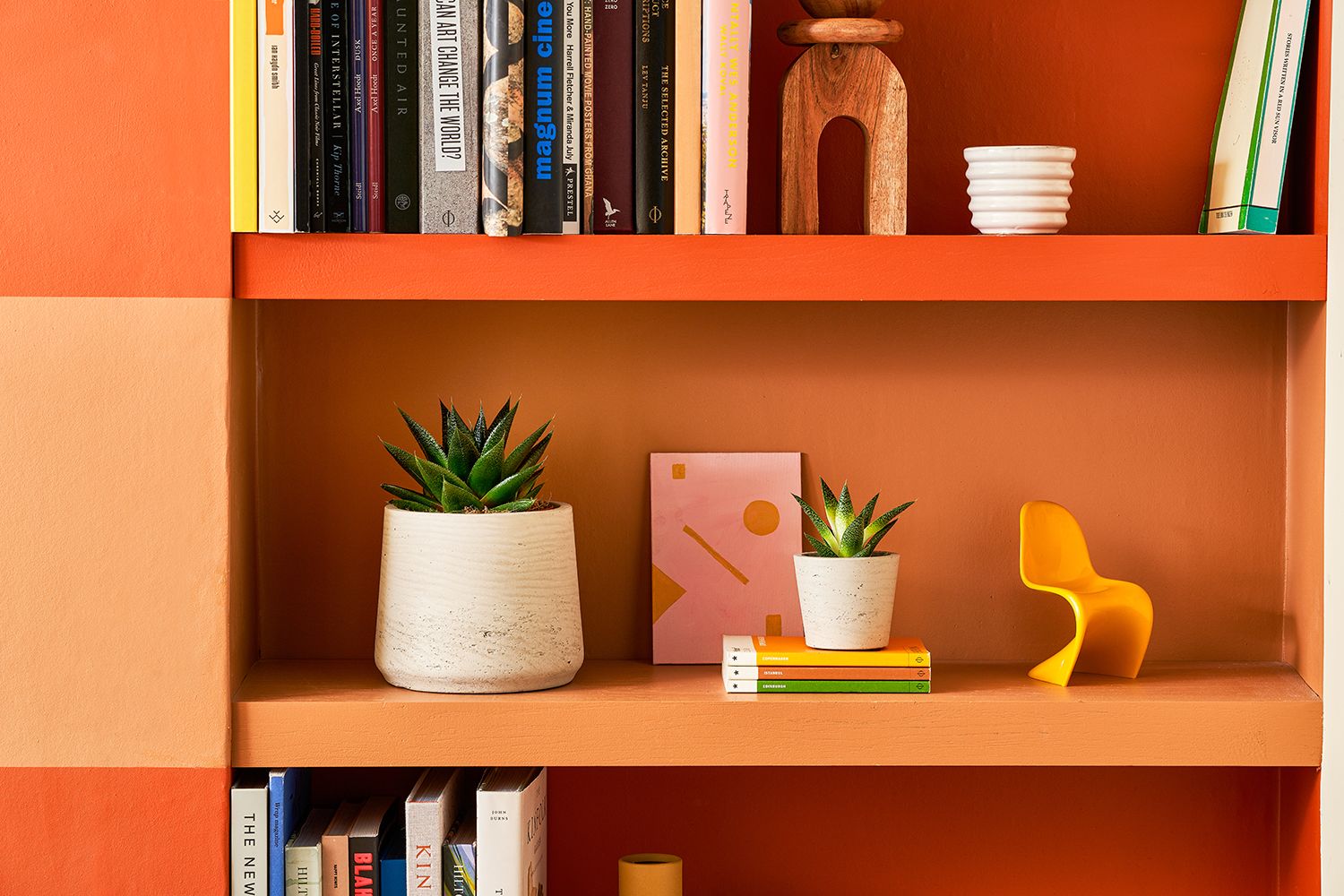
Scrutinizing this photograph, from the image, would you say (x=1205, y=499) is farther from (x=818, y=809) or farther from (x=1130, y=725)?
(x=818, y=809)

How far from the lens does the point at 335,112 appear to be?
142 cm

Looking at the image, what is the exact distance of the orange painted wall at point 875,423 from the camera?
5.44ft

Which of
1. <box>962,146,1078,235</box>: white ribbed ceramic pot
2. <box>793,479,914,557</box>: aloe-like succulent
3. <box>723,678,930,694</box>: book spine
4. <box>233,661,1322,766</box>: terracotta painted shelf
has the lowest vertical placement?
<box>233,661,1322,766</box>: terracotta painted shelf

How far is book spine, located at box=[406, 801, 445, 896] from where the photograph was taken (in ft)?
4.74

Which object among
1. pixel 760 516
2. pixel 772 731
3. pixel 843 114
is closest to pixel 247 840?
pixel 772 731

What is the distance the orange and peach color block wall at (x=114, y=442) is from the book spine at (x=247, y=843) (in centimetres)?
2

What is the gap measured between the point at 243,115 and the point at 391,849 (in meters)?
0.80

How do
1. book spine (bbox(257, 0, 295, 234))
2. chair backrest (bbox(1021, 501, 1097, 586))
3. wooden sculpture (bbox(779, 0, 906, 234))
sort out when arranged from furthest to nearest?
1. chair backrest (bbox(1021, 501, 1097, 586))
2. wooden sculpture (bbox(779, 0, 906, 234))
3. book spine (bbox(257, 0, 295, 234))

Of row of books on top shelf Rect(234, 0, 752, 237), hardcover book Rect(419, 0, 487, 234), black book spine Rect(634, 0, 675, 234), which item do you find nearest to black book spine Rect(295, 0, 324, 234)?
row of books on top shelf Rect(234, 0, 752, 237)

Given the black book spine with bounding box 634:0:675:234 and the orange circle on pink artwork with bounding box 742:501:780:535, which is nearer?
the black book spine with bounding box 634:0:675:234

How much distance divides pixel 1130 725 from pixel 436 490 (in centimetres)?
77

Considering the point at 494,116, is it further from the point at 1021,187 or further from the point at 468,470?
the point at 1021,187

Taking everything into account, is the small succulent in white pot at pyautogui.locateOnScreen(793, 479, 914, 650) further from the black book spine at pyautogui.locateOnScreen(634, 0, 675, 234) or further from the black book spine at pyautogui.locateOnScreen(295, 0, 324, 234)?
the black book spine at pyautogui.locateOnScreen(295, 0, 324, 234)

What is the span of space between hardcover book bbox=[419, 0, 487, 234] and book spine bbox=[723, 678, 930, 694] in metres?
0.56
